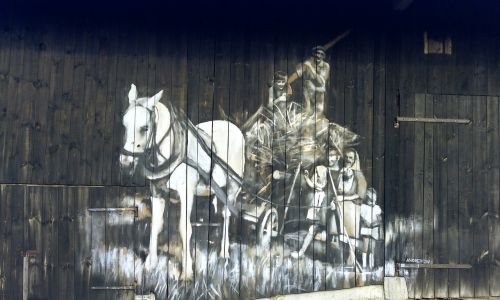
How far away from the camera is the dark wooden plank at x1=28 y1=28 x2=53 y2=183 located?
5898 millimetres

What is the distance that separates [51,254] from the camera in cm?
587

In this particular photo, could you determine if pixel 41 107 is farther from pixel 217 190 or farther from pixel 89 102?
pixel 217 190

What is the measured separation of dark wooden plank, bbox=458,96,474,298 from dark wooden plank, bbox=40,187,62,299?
4.39 metres

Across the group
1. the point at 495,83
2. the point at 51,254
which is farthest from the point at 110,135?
the point at 495,83

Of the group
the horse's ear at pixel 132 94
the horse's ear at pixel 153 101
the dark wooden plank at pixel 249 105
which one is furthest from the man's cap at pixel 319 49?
the horse's ear at pixel 132 94

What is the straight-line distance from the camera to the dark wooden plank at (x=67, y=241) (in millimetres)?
5867

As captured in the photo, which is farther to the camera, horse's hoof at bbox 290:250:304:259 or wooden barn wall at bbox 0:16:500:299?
horse's hoof at bbox 290:250:304:259

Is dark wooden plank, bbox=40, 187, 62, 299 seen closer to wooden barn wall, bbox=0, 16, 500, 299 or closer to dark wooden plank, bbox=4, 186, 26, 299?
wooden barn wall, bbox=0, 16, 500, 299

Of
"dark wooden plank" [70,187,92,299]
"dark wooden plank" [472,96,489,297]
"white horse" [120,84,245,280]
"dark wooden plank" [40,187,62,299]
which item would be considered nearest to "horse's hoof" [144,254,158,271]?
"white horse" [120,84,245,280]

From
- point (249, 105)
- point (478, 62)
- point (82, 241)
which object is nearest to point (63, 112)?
point (82, 241)

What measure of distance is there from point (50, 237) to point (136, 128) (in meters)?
1.45

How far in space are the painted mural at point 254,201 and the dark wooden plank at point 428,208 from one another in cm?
51

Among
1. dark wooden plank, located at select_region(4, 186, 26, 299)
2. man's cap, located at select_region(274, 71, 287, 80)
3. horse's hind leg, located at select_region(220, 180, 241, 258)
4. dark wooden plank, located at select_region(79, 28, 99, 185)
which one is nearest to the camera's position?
dark wooden plank, located at select_region(4, 186, 26, 299)

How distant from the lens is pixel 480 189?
250 inches
